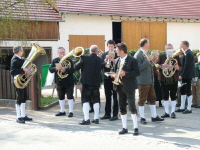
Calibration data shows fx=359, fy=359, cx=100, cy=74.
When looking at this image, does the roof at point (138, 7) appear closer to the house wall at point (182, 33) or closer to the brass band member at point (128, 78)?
the house wall at point (182, 33)

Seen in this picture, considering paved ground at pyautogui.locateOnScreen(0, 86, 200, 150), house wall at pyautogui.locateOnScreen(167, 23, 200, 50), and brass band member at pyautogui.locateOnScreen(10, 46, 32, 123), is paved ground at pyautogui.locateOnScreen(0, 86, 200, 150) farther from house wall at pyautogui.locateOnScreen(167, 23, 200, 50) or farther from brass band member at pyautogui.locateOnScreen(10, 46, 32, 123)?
house wall at pyautogui.locateOnScreen(167, 23, 200, 50)

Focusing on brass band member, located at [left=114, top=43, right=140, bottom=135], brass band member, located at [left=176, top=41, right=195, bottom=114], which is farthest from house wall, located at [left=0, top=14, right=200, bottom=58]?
brass band member, located at [left=114, top=43, right=140, bottom=135]

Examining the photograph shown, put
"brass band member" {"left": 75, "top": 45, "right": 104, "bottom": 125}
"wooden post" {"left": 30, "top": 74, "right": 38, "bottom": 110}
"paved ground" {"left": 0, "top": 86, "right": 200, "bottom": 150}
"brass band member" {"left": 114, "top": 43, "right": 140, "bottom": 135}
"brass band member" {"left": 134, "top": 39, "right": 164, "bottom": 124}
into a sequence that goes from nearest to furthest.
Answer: "paved ground" {"left": 0, "top": 86, "right": 200, "bottom": 150}
"brass band member" {"left": 114, "top": 43, "right": 140, "bottom": 135}
"brass band member" {"left": 134, "top": 39, "right": 164, "bottom": 124}
"brass band member" {"left": 75, "top": 45, "right": 104, "bottom": 125}
"wooden post" {"left": 30, "top": 74, "right": 38, "bottom": 110}

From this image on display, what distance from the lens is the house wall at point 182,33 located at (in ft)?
78.5

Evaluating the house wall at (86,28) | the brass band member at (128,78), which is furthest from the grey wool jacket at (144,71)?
the house wall at (86,28)

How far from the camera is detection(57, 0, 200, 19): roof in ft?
70.0

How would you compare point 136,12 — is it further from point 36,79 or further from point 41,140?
point 41,140

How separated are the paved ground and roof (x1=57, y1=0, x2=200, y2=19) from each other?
39.7ft

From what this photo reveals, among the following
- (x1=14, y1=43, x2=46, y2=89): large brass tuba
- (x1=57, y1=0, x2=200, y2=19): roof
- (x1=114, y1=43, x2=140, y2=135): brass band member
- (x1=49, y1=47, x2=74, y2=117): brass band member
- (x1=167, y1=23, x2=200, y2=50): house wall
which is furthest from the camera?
(x1=167, y1=23, x2=200, y2=50): house wall

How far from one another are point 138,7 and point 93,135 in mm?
16539

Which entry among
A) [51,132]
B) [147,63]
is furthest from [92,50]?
[51,132]

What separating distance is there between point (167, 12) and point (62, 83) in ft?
49.7

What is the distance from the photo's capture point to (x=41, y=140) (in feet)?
25.1

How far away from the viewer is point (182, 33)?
24188mm
